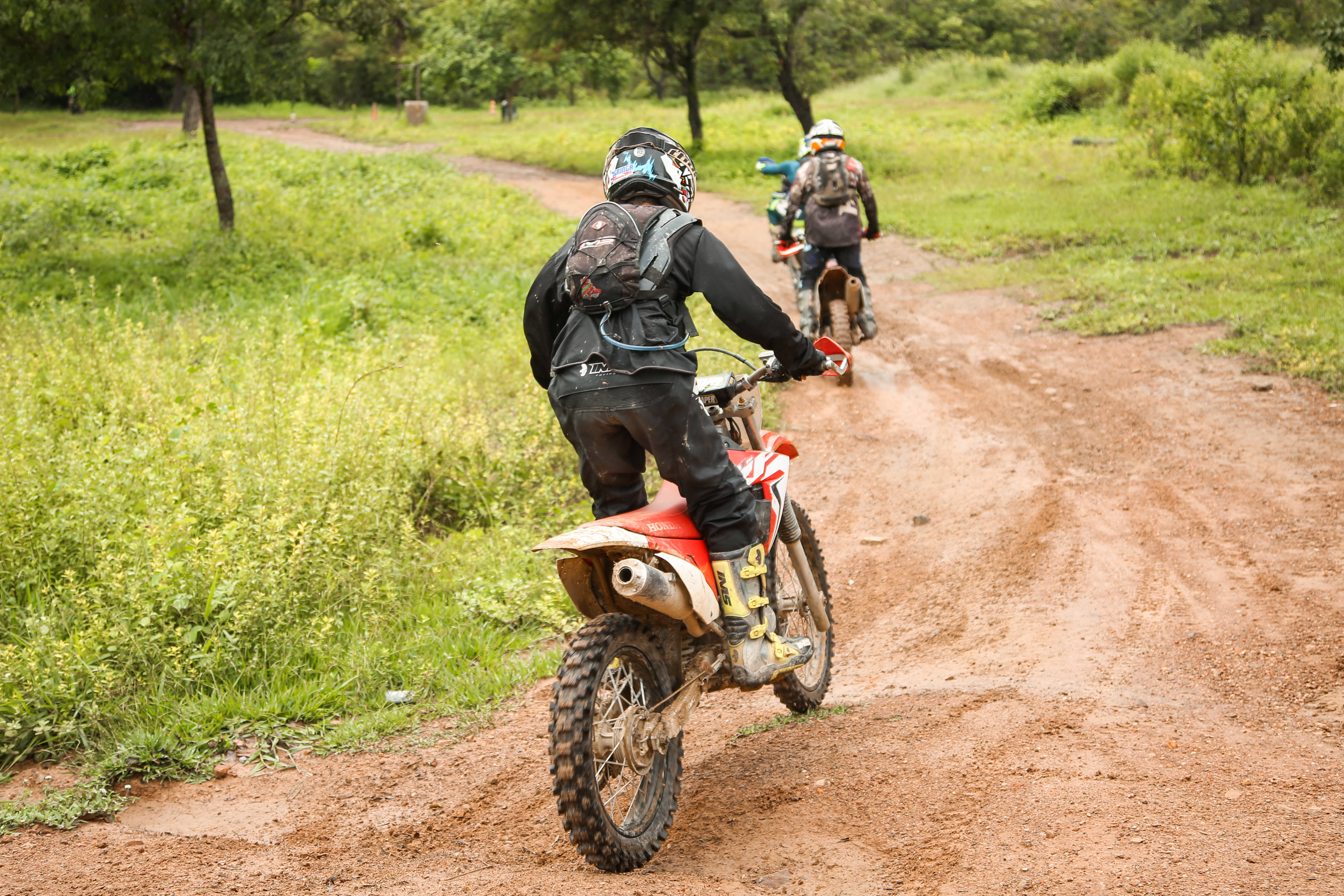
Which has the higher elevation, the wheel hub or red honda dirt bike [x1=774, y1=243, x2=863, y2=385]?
red honda dirt bike [x1=774, y1=243, x2=863, y2=385]

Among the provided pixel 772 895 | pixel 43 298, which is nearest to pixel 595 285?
pixel 772 895

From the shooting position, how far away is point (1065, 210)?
57.1 ft

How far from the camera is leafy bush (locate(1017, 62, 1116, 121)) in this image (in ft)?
99.8

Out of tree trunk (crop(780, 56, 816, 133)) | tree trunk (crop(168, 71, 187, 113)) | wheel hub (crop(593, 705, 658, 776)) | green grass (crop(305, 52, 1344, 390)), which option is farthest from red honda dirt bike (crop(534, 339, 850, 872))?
tree trunk (crop(168, 71, 187, 113))

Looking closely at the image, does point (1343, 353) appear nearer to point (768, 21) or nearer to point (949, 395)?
point (949, 395)

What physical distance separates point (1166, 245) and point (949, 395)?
6.73 m

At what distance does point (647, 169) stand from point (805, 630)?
2261mm

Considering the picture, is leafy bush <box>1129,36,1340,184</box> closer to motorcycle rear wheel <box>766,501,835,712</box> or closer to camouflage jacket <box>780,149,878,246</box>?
camouflage jacket <box>780,149,878,246</box>

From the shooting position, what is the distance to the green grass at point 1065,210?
36.4 feet

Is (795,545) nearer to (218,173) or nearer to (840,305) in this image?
(840,305)

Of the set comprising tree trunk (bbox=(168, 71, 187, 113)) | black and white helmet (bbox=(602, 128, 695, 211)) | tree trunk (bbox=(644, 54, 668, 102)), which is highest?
tree trunk (bbox=(644, 54, 668, 102))

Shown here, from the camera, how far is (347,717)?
5.16 metres

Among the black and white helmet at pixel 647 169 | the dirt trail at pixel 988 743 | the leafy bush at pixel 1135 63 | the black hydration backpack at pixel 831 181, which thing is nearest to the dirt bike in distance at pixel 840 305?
the black hydration backpack at pixel 831 181

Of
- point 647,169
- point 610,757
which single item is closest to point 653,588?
point 610,757
